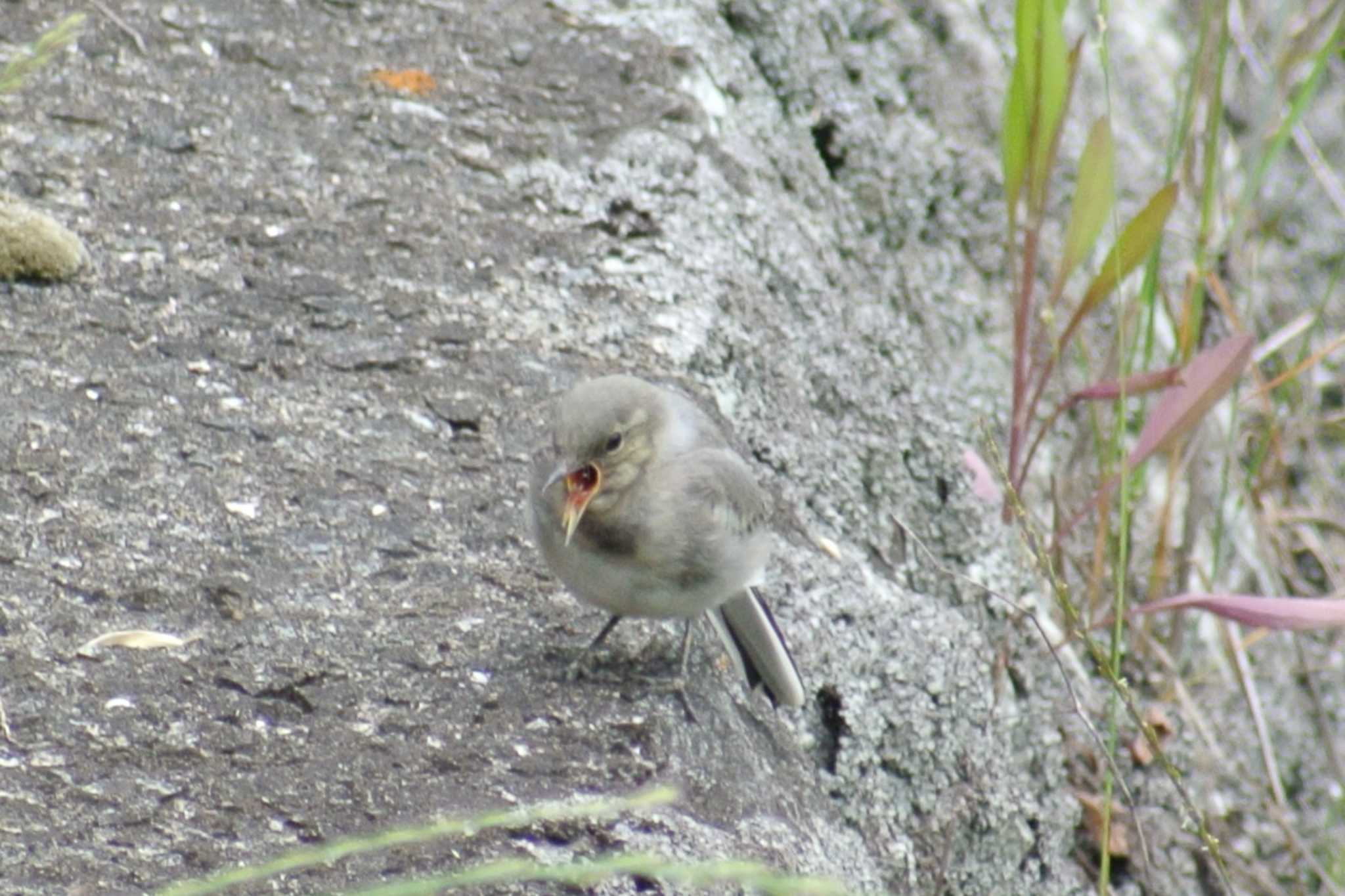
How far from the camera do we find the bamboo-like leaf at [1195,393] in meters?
3.52

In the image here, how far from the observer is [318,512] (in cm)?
312

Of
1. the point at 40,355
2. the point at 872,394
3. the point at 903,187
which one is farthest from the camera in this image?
the point at 903,187

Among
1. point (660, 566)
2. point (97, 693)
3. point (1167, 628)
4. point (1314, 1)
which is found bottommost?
point (1167, 628)

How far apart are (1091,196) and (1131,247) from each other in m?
0.17

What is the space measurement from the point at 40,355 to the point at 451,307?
85 cm

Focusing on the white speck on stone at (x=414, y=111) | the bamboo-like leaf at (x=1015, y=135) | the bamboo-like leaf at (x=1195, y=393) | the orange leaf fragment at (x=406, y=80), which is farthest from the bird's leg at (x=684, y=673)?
the orange leaf fragment at (x=406, y=80)

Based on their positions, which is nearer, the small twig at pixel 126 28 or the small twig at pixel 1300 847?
the small twig at pixel 1300 847

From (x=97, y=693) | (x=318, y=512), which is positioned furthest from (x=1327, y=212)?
(x=97, y=693)

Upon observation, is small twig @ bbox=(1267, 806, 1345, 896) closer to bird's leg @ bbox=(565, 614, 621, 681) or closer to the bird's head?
bird's leg @ bbox=(565, 614, 621, 681)

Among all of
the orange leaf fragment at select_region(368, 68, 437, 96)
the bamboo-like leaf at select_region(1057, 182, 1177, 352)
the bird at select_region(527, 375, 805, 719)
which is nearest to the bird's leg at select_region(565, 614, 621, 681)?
the bird at select_region(527, 375, 805, 719)

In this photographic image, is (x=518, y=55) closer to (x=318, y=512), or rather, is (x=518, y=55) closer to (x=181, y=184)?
(x=181, y=184)

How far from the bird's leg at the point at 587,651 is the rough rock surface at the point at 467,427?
0.04 meters

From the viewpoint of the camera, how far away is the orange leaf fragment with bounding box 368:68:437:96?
420 cm

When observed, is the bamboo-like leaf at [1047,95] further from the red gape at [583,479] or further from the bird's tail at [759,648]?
the red gape at [583,479]
